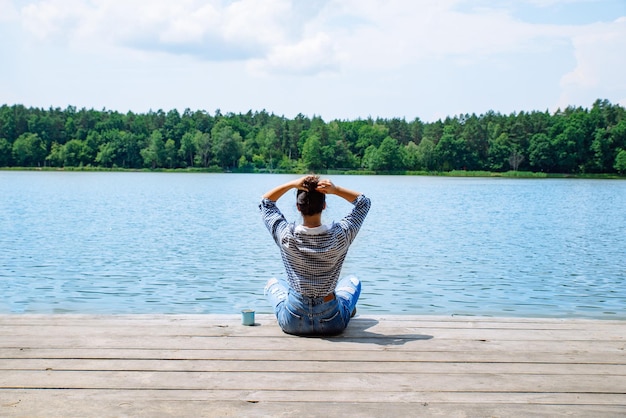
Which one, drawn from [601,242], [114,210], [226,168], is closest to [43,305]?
[601,242]

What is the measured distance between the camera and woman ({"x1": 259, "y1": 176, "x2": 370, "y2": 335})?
4.10 meters

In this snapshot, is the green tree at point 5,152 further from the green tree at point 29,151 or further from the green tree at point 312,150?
the green tree at point 312,150

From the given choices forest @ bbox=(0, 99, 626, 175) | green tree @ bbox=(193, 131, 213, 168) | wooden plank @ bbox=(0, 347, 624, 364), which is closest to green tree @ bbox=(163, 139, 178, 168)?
forest @ bbox=(0, 99, 626, 175)

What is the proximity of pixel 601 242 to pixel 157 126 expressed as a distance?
10618 cm

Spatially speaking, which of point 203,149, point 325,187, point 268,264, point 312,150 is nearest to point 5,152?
point 203,149

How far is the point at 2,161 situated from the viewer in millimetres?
104438

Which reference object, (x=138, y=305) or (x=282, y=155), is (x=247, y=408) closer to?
(x=138, y=305)

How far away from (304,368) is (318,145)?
103908 millimetres

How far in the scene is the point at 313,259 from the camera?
4156 millimetres

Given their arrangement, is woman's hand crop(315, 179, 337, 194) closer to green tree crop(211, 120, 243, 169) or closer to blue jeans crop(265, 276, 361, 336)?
blue jeans crop(265, 276, 361, 336)

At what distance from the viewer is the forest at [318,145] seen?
9875cm

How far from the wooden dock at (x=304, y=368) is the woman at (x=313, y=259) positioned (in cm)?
14

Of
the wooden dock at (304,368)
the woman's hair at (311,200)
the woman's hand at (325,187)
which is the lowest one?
the wooden dock at (304,368)

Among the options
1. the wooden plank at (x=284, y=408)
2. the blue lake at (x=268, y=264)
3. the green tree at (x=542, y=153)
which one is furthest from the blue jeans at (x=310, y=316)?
the green tree at (x=542, y=153)
